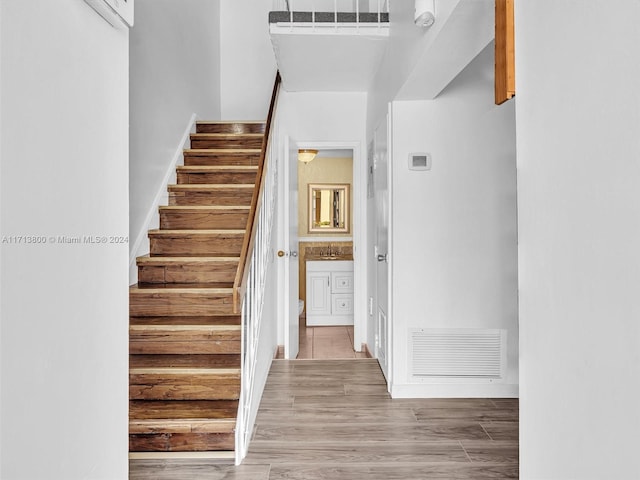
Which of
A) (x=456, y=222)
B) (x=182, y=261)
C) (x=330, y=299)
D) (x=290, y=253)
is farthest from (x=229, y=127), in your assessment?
(x=456, y=222)

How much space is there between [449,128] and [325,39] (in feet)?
3.51

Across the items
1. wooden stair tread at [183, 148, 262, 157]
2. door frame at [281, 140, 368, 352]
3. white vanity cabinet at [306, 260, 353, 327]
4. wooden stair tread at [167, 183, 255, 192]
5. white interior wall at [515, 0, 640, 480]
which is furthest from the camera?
white vanity cabinet at [306, 260, 353, 327]

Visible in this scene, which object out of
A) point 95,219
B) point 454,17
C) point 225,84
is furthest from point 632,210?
point 225,84

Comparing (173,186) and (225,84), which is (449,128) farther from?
(225,84)

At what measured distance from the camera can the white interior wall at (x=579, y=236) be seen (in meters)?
0.74

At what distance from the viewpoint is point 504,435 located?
2387 mm

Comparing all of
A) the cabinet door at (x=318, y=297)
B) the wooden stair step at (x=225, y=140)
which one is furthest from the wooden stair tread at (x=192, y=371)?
the cabinet door at (x=318, y=297)

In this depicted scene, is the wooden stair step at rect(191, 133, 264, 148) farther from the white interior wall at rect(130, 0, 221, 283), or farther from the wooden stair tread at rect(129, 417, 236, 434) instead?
the wooden stair tread at rect(129, 417, 236, 434)

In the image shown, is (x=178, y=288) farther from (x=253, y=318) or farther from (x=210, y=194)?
(x=210, y=194)

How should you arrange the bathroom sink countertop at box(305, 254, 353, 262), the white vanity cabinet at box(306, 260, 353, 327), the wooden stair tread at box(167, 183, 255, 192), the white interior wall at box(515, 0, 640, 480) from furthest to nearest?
the bathroom sink countertop at box(305, 254, 353, 262)
the white vanity cabinet at box(306, 260, 353, 327)
the wooden stair tread at box(167, 183, 255, 192)
the white interior wall at box(515, 0, 640, 480)

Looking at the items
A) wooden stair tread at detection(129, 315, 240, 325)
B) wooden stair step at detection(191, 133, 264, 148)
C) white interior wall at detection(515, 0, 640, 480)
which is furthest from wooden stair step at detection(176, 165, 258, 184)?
white interior wall at detection(515, 0, 640, 480)

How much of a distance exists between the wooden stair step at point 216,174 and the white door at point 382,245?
1078 millimetres

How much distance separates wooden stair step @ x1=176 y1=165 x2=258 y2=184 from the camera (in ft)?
12.3

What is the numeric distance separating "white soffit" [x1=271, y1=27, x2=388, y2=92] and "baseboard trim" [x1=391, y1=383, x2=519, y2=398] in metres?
2.44
